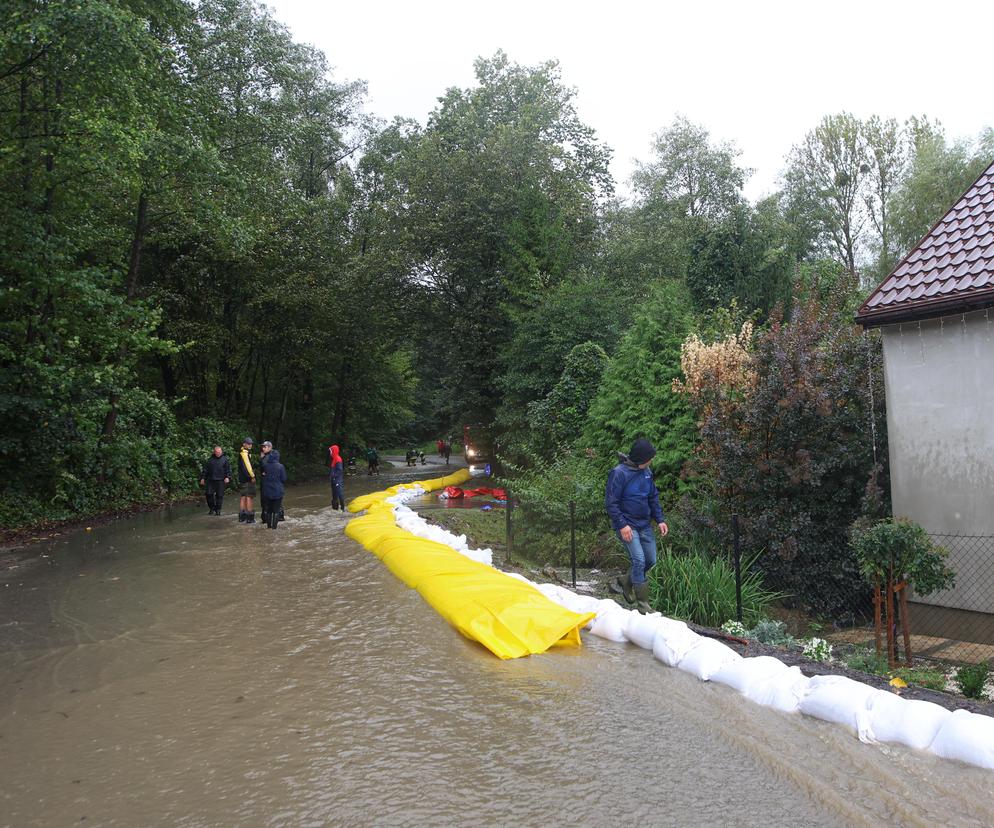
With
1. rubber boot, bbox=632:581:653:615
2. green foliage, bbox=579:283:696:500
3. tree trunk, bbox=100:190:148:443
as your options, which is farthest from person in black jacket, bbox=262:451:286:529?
rubber boot, bbox=632:581:653:615

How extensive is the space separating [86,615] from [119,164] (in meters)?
9.40

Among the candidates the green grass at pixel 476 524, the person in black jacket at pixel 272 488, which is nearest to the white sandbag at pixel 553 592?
the green grass at pixel 476 524

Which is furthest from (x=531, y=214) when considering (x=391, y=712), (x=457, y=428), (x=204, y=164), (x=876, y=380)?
(x=391, y=712)

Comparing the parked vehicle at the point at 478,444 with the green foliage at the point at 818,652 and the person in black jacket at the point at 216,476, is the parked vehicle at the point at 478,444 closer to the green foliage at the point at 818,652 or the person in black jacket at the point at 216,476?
the person in black jacket at the point at 216,476

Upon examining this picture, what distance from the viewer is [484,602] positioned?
263 inches

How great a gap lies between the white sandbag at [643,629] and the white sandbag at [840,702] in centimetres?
149

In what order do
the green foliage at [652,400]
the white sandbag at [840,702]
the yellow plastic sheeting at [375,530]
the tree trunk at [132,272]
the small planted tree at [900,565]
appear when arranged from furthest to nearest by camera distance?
the tree trunk at [132,272] → the green foliage at [652,400] → the yellow plastic sheeting at [375,530] → the small planted tree at [900,565] → the white sandbag at [840,702]

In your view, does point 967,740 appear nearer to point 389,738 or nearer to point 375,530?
point 389,738

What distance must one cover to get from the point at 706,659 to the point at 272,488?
10618 millimetres

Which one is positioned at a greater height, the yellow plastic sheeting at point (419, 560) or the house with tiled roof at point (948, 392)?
the house with tiled roof at point (948, 392)

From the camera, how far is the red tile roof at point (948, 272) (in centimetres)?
818

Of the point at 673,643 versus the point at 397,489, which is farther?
the point at 397,489

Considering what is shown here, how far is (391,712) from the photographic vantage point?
4.88 meters

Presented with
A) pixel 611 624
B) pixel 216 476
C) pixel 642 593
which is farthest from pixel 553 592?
pixel 216 476
